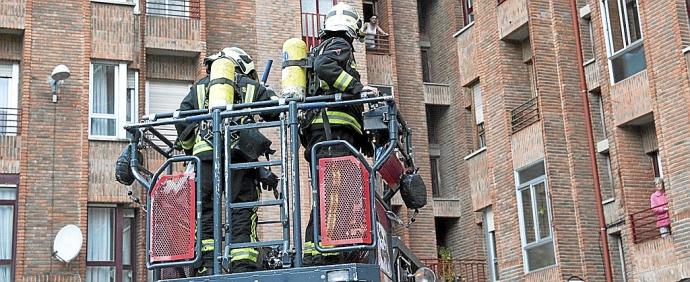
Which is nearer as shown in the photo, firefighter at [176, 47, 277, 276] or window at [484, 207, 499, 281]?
firefighter at [176, 47, 277, 276]

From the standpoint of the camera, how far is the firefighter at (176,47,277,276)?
375 inches

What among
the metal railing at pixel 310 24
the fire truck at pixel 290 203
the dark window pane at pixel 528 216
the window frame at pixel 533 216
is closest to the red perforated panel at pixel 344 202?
the fire truck at pixel 290 203

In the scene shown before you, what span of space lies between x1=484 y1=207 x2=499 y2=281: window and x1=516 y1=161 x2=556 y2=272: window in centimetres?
343

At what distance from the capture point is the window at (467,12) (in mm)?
31969

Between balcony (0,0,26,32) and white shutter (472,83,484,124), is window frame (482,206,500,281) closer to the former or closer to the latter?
white shutter (472,83,484,124)

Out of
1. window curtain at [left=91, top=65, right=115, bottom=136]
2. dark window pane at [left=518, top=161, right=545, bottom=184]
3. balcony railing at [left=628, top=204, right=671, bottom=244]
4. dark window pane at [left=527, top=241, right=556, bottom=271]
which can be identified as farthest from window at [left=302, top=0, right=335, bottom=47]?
balcony railing at [left=628, top=204, right=671, bottom=244]

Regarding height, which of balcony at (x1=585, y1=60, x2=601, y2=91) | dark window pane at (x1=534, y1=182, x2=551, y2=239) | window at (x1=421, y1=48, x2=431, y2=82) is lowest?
dark window pane at (x1=534, y1=182, x2=551, y2=239)

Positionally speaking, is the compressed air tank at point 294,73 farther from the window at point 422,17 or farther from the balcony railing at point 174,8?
the window at point 422,17

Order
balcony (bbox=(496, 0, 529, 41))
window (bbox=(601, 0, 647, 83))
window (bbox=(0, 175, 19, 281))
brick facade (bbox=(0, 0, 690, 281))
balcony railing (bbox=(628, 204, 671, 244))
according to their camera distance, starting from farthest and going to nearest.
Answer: balcony (bbox=(496, 0, 529, 41)), window (bbox=(0, 175, 19, 281)), window (bbox=(601, 0, 647, 83)), balcony railing (bbox=(628, 204, 671, 244)), brick facade (bbox=(0, 0, 690, 281))

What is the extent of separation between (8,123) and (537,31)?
41.7ft

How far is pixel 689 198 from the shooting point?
21250 millimetres

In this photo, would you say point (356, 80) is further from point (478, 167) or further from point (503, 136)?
point (478, 167)

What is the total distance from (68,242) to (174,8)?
7.30 metres

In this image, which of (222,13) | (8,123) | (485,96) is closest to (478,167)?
(485,96)
